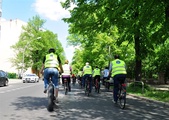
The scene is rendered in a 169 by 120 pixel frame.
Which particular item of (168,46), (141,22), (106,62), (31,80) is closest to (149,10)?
(141,22)

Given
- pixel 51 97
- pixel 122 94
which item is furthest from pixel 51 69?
pixel 122 94

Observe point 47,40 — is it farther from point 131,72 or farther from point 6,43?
point 131,72

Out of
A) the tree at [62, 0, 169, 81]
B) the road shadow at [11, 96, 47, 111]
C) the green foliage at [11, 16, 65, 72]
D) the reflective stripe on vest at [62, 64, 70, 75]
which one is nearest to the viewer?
the road shadow at [11, 96, 47, 111]

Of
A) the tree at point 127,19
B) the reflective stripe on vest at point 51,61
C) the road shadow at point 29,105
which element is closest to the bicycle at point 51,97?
the reflective stripe on vest at point 51,61

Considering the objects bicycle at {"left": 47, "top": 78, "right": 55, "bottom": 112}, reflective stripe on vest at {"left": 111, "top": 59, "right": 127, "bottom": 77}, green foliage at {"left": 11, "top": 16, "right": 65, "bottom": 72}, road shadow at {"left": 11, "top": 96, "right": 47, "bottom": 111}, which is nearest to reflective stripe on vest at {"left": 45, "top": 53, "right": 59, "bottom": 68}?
bicycle at {"left": 47, "top": 78, "right": 55, "bottom": 112}

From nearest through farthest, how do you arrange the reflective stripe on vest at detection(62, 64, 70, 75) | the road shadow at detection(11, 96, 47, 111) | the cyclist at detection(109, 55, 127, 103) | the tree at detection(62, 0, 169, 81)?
the road shadow at detection(11, 96, 47, 111), the cyclist at detection(109, 55, 127, 103), the tree at detection(62, 0, 169, 81), the reflective stripe on vest at detection(62, 64, 70, 75)

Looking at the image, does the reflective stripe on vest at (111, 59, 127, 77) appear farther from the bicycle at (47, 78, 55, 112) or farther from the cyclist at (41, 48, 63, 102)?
the bicycle at (47, 78, 55, 112)

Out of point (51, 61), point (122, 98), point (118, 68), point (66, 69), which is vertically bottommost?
point (122, 98)

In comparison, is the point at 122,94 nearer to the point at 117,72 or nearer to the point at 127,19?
the point at 117,72

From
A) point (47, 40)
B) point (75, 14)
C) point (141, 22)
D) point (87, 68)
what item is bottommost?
point (87, 68)

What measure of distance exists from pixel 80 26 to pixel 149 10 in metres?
7.18

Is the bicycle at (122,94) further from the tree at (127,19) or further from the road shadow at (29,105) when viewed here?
the tree at (127,19)

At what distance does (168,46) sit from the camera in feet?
106

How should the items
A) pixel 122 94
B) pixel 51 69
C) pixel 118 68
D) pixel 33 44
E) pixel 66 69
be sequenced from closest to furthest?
pixel 51 69
pixel 122 94
pixel 118 68
pixel 66 69
pixel 33 44
